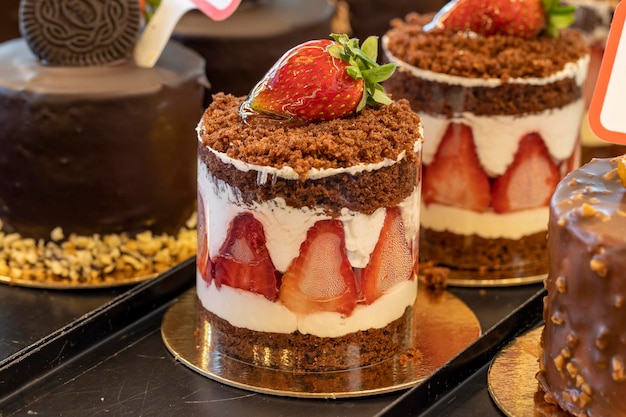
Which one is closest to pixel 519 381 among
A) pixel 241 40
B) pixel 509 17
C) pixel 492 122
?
pixel 492 122

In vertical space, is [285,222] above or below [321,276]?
above

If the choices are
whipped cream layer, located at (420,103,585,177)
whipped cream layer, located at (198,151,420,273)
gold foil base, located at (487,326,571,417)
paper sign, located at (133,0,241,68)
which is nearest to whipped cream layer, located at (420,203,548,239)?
whipped cream layer, located at (420,103,585,177)

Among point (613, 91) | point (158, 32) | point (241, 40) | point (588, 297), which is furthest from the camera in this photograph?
point (241, 40)

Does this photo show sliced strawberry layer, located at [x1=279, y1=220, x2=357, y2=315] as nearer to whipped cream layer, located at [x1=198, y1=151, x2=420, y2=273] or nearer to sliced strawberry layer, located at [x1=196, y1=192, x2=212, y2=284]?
whipped cream layer, located at [x1=198, y1=151, x2=420, y2=273]

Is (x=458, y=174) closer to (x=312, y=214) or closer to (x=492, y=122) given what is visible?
(x=492, y=122)

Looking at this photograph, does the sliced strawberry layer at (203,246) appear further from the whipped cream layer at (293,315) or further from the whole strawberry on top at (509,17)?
the whole strawberry on top at (509,17)

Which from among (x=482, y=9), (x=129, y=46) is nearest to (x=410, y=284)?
(x=482, y=9)
